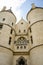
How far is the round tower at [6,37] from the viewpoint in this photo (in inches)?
406

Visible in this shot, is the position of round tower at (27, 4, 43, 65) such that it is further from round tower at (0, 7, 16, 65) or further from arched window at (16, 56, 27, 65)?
round tower at (0, 7, 16, 65)

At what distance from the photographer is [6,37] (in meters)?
11.8

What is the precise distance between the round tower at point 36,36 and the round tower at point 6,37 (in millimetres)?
2126

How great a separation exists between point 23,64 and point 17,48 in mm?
1881

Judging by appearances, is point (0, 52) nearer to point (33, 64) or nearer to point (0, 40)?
point (0, 40)

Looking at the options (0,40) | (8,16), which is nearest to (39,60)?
(0,40)

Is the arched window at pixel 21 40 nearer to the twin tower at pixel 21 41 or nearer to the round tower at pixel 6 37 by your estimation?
the twin tower at pixel 21 41

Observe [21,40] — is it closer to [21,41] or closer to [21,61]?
[21,41]

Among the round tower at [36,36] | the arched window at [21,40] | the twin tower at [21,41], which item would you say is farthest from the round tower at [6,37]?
the round tower at [36,36]

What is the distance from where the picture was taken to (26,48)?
1177 cm

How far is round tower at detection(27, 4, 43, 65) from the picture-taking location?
32.2 ft

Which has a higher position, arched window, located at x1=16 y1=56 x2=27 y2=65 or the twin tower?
the twin tower

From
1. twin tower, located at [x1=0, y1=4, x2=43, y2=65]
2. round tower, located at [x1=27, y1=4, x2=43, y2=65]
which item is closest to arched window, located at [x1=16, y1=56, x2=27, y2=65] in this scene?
twin tower, located at [x1=0, y1=4, x2=43, y2=65]

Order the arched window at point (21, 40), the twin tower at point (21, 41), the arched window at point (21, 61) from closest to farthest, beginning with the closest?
the twin tower at point (21, 41) < the arched window at point (21, 61) < the arched window at point (21, 40)
